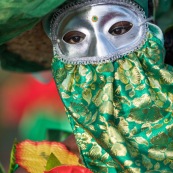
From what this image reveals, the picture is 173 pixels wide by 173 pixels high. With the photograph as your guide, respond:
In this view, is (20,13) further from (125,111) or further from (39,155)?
(39,155)

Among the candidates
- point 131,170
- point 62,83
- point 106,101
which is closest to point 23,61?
point 62,83

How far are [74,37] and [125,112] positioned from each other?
0.34 meters

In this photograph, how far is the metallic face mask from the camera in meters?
2.08

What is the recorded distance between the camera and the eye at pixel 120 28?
6.89 ft

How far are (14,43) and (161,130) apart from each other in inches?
31.0

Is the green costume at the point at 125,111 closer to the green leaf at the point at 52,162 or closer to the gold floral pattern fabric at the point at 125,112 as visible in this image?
the gold floral pattern fabric at the point at 125,112

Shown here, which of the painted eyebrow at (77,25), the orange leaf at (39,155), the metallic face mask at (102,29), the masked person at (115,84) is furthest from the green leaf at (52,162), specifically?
the painted eyebrow at (77,25)

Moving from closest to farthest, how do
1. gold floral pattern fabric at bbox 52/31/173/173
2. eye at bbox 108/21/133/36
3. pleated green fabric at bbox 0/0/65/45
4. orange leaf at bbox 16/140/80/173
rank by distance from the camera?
pleated green fabric at bbox 0/0/65/45, gold floral pattern fabric at bbox 52/31/173/173, eye at bbox 108/21/133/36, orange leaf at bbox 16/140/80/173

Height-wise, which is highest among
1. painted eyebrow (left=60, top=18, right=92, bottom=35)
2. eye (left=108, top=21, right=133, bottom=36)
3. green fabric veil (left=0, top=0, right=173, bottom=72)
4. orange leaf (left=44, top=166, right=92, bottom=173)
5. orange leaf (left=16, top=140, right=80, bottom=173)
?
green fabric veil (left=0, top=0, right=173, bottom=72)

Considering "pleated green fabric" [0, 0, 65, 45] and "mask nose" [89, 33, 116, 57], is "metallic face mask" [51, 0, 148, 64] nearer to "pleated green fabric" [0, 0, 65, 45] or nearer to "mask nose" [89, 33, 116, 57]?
"mask nose" [89, 33, 116, 57]

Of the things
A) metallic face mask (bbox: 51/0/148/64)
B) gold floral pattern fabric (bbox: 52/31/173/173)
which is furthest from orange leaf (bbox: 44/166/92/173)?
metallic face mask (bbox: 51/0/148/64)

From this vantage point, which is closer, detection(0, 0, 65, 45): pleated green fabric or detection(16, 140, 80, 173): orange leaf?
detection(0, 0, 65, 45): pleated green fabric

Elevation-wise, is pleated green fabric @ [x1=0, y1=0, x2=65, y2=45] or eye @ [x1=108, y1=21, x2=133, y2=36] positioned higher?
pleated green fabric @ [x1=0, y1=0, x2=65, y2=45]

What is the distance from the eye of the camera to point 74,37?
213cm
